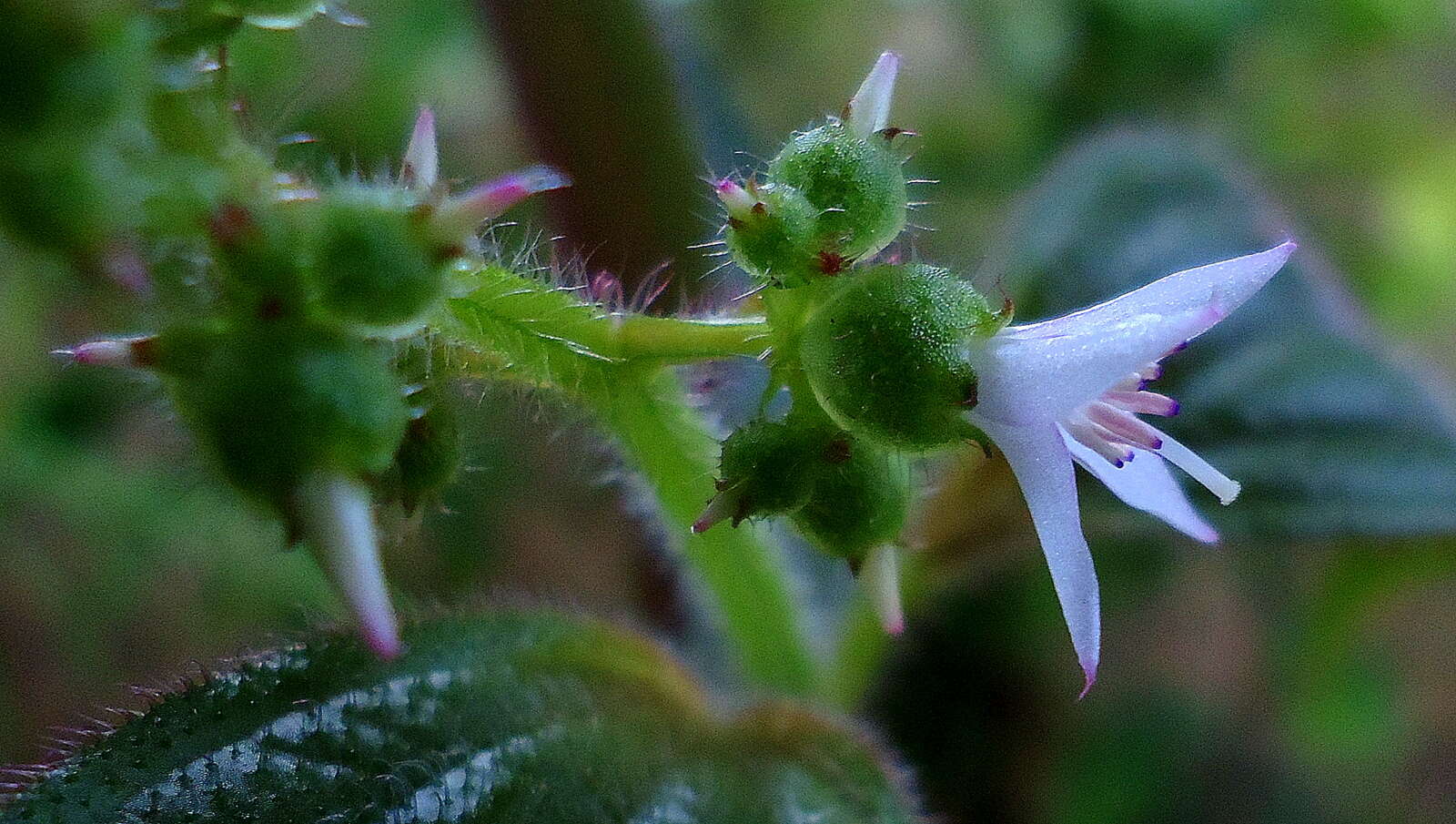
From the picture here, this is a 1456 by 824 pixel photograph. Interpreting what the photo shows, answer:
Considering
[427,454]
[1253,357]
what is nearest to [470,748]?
[427,454]

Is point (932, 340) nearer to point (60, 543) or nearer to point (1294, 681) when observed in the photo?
point (1294, 681)

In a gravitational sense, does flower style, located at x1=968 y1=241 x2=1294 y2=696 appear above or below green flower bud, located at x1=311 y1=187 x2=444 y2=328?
below

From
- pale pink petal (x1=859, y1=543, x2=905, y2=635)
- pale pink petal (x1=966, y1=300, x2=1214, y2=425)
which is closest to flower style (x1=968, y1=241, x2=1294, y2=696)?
pale pink petal (x1=966, y1=300, x2=1214, y2=425)

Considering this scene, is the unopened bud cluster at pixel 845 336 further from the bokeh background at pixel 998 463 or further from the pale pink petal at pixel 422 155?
the bokeh background at pixel 998 463

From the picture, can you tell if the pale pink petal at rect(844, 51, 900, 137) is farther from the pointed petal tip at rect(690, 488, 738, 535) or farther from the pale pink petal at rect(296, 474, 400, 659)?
the pale pink petal at rect(296, 474, 400, 659)

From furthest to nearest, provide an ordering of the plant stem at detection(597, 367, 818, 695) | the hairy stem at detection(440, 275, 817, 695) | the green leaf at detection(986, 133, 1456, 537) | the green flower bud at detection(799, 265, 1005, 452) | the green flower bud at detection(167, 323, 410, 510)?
the green leaf at detection(986, 133, 1456, 537) → the plant stem at detection(597, 367, 818, 695) → the hairy stem at detection(440, 275, 817, 695) → the green flower bud at detection(799, 265, 1005, 452) → the green flower bud at detection(167, 323, 410, 510)

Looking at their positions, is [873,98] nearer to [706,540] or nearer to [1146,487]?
[1146,487]

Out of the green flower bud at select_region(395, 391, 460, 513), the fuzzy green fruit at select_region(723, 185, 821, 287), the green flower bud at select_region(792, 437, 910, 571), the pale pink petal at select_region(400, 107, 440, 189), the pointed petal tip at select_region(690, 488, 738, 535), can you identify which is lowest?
the green flower bud at select_region(792, 437, 910, 571)

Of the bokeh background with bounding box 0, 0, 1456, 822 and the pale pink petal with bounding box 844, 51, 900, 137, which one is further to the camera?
the bokeh background with bounding box 0, 0, 1456, 822
